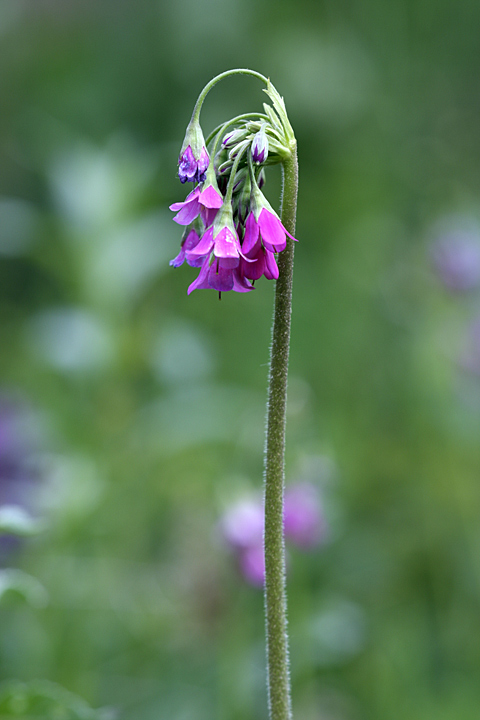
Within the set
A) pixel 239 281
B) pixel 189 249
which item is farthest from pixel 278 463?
pixel 189 249

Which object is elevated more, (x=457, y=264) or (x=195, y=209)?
(x=457, y=264)

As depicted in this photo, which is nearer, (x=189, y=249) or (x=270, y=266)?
(x=270, y=266)

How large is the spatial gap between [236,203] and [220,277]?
15 centimetres

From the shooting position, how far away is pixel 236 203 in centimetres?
161

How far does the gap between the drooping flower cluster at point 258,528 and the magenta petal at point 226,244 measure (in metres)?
1.92

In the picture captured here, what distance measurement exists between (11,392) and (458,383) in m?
2.74

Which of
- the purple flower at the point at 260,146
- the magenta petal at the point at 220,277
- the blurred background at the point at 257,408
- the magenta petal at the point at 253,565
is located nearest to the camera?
the purple flower at the point at 260,146

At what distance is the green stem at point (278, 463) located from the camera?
1.51 meters

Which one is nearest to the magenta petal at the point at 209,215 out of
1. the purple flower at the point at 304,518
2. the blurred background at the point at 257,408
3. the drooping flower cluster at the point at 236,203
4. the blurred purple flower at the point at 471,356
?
the drooping flower cluster at the point at 236,203

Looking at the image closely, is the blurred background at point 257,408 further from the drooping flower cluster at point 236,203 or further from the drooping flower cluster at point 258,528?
the drooping flower cluster at point 236,203

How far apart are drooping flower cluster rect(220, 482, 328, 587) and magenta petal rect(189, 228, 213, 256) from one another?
6.16 ft

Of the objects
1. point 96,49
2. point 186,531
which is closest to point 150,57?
point 96,49

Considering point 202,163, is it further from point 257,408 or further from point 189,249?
point 257,408

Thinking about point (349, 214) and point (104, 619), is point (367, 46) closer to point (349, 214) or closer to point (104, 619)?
point (349, 214)
